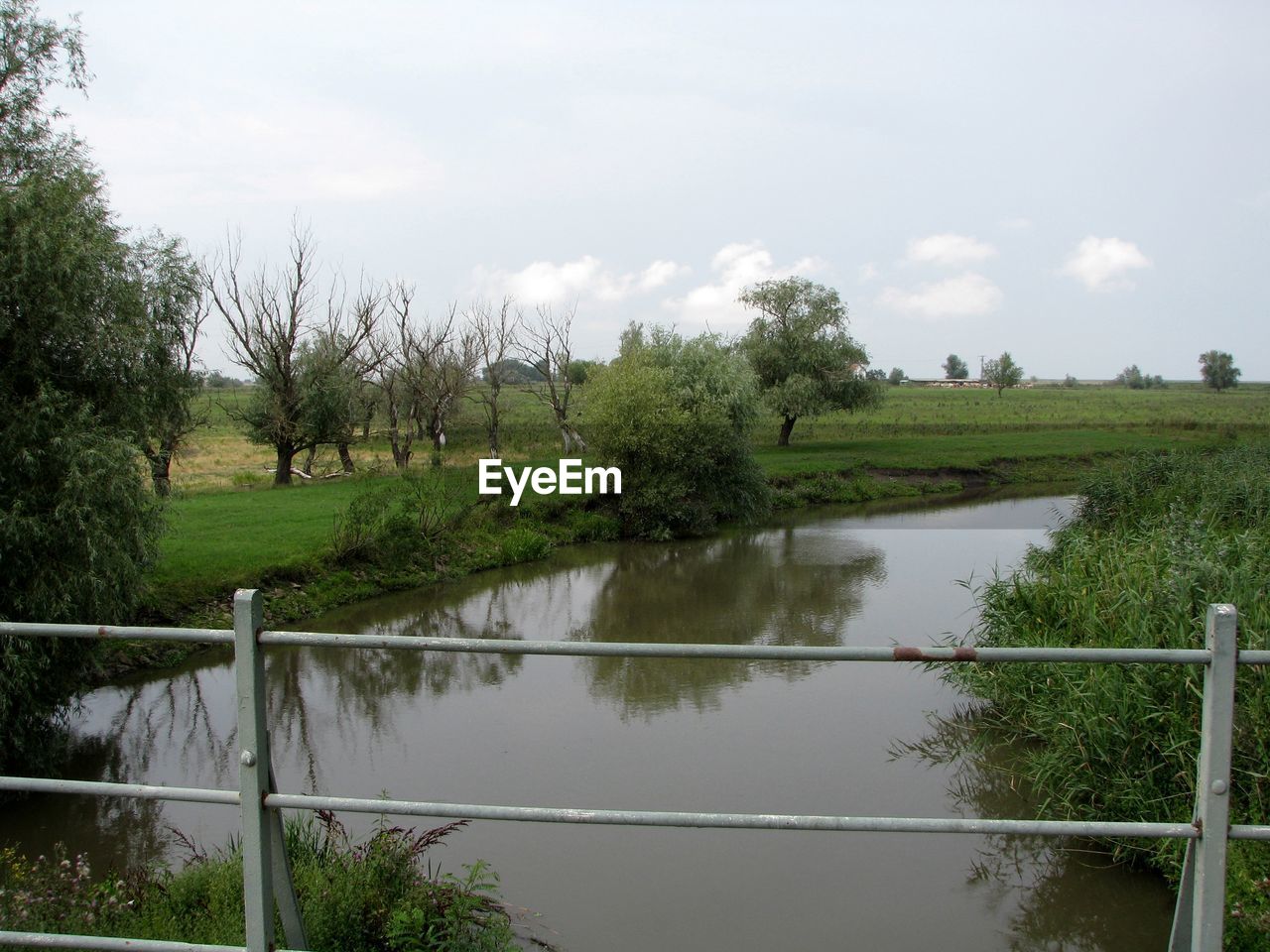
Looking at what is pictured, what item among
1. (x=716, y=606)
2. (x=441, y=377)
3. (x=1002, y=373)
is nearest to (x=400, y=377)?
(x=441, y=377)

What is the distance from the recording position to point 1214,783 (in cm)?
219

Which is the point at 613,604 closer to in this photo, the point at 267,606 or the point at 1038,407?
the point at 267,606

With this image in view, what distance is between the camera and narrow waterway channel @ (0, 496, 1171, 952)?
5.99m

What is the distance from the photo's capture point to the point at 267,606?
1465cm

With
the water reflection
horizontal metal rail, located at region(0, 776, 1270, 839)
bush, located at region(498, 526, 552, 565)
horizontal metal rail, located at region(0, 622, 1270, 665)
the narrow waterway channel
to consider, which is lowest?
the narrow waterway channel

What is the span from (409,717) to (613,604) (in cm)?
662

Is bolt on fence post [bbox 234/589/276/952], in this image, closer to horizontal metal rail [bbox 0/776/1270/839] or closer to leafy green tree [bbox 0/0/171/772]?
horizontal metal rail [bbox 0/776/1270/839]

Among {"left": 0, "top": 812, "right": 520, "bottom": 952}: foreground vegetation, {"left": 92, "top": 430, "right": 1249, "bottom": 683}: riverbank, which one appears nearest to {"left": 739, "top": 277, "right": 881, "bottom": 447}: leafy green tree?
{"left": 92, "top": 430, "right": 1249, "bottom": 683}: riverbank

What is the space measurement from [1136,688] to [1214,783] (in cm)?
447

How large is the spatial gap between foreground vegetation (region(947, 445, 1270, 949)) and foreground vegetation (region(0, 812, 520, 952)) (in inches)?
Result: 135

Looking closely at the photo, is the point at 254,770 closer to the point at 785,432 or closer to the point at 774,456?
the point at 774,456

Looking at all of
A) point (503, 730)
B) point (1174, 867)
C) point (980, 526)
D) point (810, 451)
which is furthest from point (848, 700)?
point (810, 451)

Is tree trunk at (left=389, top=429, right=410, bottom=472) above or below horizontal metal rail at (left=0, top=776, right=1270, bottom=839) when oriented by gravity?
above

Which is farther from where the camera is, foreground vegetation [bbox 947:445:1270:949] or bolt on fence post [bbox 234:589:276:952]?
foreground vegetation [bbox 947:445:1270:949]
